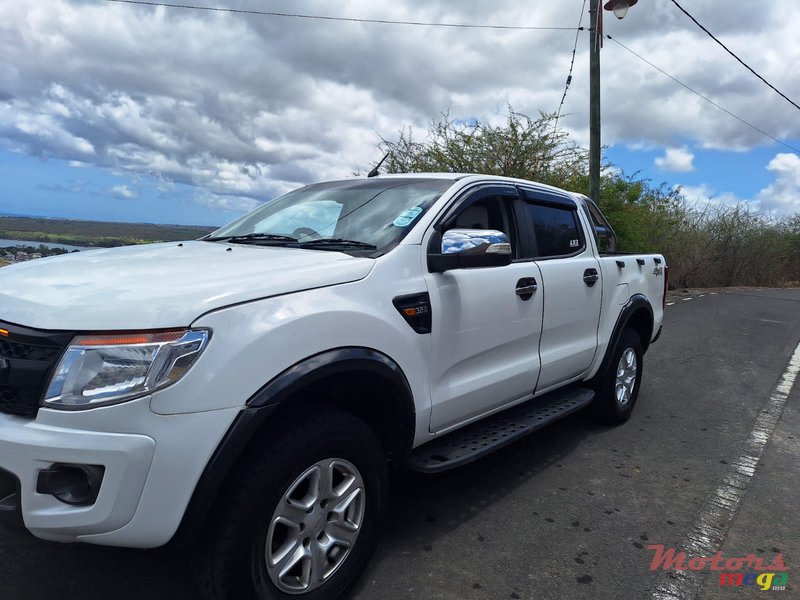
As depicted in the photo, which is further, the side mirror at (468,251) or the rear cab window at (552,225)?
the rear cab window at (552,225)

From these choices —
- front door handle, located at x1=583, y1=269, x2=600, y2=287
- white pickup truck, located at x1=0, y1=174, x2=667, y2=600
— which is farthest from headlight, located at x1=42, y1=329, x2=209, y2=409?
front door handle, located at x1=583, y1=269, x2=600, y2=287

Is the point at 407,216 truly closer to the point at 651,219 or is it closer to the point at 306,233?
the point at 306,233

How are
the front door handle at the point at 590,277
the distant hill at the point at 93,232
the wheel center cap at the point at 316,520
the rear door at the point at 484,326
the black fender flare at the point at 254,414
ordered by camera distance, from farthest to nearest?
the front door handle at the point at 590,277, the distant hill at the point at 93,232, the rear door at the point at 484,326, the wheel center cap at the point at 316,520, the black fender flare at the point at 254,414

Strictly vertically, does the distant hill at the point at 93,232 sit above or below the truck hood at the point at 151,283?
above

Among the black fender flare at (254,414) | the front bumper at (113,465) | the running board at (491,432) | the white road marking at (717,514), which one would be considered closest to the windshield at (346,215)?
the black fender flare at (254,414)

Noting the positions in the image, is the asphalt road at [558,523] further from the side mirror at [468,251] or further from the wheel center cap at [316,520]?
the side mirror at [468,251]

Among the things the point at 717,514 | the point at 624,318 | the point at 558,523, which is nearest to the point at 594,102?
the point at 624,318

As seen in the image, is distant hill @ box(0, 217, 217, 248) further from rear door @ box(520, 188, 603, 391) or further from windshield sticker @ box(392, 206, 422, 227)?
rear door @ box(520, 188, 603, 391)

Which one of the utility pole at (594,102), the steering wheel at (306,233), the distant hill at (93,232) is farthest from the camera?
the utility pole at (594,102)

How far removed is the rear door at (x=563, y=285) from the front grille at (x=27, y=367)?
265 cm

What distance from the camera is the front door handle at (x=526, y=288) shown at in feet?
10.9

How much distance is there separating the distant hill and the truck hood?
0.92 m

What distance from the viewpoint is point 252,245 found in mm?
3043

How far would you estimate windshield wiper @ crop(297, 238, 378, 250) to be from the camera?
9.05 ft
